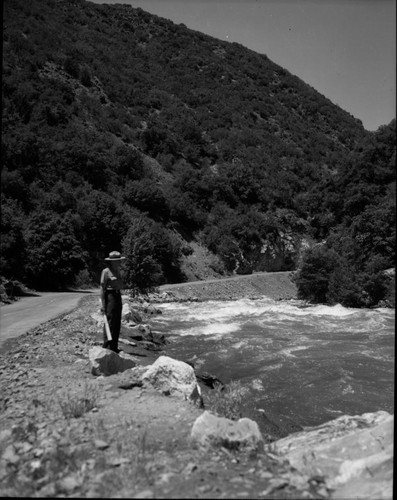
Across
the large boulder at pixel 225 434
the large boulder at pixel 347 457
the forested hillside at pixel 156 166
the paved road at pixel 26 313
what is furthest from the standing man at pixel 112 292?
the forested hillside at pixel 156 166

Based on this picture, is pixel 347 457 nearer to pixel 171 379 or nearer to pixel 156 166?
pixel 171 379

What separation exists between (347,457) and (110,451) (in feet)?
7.76

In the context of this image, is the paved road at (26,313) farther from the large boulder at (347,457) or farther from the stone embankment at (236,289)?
the stone embankment at (236,289)

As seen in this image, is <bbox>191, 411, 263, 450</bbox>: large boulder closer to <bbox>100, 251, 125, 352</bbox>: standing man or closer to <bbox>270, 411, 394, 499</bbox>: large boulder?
<bbox>270, 411, 394, 499</bbox>: large boulder

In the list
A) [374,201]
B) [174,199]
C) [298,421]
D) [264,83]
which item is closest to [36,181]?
[174,199]

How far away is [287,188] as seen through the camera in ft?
187

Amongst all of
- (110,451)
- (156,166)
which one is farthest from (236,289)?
(110,451)

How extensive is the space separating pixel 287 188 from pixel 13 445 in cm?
5579

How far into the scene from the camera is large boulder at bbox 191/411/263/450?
3988mm

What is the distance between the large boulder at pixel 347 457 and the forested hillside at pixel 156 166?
71.2 feet

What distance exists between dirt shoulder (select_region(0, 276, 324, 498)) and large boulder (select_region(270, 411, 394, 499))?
31 cm

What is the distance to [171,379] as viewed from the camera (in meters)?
6.20

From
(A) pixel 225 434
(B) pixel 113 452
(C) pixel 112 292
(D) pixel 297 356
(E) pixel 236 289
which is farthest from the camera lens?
(E) pixel 236 289

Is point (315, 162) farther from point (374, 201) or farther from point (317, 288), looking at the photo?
point (317, 288)
